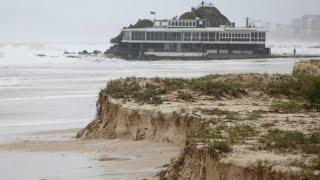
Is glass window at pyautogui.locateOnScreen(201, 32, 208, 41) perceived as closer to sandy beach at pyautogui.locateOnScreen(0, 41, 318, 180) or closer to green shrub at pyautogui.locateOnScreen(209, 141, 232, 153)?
sandy beach at pyautogui.locateOnScreen(0, 41, 318, 180)

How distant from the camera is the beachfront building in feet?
355

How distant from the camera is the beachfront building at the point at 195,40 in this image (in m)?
108

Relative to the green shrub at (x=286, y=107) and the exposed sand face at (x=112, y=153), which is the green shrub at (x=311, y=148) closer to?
the exposed sand face at (x=112, y=153)

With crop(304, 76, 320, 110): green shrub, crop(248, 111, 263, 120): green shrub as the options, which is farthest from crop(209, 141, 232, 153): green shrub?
crop(304, 76, 320, 110): green shrub

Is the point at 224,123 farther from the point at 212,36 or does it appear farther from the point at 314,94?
the point at 212,36

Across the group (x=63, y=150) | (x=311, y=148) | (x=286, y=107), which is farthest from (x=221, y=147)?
(x=63, y=150)

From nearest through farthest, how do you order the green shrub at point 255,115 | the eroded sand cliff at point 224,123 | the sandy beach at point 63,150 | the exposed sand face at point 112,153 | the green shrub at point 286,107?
the eroded sand cliff at point 224,123
the exposed sand face at point 112,153
the sandy beach at point 63,150
the green shrub at point 255,115
the green shrub at point 286,107

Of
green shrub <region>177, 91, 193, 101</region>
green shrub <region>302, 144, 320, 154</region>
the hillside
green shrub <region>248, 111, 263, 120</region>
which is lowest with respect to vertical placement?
green shrub <region>302, 144, 320, 154</region>

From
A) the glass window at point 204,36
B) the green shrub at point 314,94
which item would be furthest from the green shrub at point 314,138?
the glass window at point 204,36

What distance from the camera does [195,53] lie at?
109 m

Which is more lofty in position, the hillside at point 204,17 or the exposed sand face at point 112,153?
the hillside at point 204,17

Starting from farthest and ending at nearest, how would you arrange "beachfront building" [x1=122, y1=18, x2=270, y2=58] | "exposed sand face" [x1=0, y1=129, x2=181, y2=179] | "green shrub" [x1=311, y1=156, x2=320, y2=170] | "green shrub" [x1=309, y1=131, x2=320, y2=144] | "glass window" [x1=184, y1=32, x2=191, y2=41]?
1. "glass window" [x1=184, y1=32, x2=191, y2=41]
2. "beachfront building" [x1=122, y1=18, x2=270, y2=58]
3. "exposed sand face" [x1=0, y1=129, x2=181, y2=179]
4. "green shrub" [x1=309, y1=131, x2=320, y2=144]
5. "green shrub" [x1=311, y1=156, x2=320, y2=170]

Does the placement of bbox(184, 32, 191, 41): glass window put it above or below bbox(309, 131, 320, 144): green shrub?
above

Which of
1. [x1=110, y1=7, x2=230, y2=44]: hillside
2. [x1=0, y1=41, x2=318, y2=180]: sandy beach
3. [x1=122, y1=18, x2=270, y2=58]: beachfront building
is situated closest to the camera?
[x1=0, y1=41, x2=318, y2=180]: sandy beach
